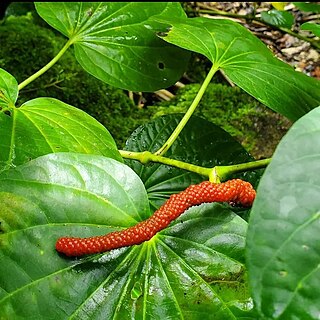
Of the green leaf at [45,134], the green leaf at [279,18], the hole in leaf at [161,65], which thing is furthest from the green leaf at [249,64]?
the green leaf at [279,18]

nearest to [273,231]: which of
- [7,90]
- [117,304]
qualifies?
[117,304]

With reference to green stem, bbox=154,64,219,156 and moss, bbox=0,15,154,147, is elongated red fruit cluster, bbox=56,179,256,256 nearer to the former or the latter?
green stem, bbox=154,64,219,156

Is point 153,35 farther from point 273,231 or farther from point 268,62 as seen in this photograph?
point 273,231

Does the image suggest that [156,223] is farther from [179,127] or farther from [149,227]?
[179,127]

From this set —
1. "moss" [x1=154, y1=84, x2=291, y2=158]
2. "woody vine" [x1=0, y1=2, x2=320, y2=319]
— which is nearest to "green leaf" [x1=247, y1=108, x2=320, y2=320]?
"woody vine" [x1=0, y1=2, x2=320, y2=319]

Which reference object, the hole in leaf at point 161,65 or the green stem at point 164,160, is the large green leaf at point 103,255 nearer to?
the green stem at point 164,160

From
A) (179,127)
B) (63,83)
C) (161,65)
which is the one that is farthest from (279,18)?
(179,127)
